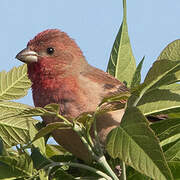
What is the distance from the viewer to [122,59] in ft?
15.2

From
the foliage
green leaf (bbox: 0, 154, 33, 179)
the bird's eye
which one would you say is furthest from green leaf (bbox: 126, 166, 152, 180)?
the bird's eye

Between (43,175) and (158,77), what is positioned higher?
(158,77)

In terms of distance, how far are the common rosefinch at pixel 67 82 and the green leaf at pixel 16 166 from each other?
3.18 ft

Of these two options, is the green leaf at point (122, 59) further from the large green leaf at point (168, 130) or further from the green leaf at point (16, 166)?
the green leaf at point (16, 166)

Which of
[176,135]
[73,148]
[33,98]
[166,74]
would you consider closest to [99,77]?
[33,98]

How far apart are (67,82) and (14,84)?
1.11m

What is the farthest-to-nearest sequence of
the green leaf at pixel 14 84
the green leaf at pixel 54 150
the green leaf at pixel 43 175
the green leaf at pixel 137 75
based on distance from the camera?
the green leaf at pixel 137 75, the green leaf at pixel 54 150, the green leaf at pixel 14 84, the green leaf at pixel 43 175

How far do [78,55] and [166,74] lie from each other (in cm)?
326

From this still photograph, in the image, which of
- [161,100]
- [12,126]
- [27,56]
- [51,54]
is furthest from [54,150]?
[51,54]

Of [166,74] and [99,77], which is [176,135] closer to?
[166,74]

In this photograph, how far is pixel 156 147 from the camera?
2578 millimetres

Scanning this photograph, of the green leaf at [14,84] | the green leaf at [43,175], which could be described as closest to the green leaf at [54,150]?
the green leaf at [14,84]

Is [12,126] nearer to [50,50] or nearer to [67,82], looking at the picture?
[67,82]

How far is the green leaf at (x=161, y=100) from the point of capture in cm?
311
